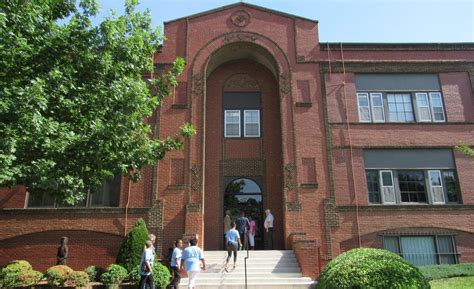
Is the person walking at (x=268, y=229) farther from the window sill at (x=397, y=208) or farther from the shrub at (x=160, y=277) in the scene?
the shrub at (x=160, y=277)

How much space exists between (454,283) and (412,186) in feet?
19.6

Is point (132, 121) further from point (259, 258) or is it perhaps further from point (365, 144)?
point (365, 144)

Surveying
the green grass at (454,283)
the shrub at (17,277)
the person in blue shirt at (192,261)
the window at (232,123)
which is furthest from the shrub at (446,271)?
the shrub at (17,277)

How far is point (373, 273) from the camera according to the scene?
8.70 metres

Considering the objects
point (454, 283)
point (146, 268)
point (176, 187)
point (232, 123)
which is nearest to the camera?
point (146, 268)

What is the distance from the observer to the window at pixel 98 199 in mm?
17406

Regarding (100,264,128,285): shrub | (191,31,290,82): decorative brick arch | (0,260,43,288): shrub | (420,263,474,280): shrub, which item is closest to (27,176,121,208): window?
(0,260,43,288): shrub

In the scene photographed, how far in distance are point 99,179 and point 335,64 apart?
Result: 1338 cm

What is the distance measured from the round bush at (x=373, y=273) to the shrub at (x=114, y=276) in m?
6.96

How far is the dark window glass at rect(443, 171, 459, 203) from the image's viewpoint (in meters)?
18.1

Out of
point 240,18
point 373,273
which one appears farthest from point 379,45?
point 373,273

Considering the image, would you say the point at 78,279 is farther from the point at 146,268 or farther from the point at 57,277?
the point at 146,268

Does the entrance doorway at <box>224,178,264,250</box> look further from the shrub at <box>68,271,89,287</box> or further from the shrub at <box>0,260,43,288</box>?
the shrub at <box>0,260,43,288</box>

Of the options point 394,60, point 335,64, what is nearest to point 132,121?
point 335,64
